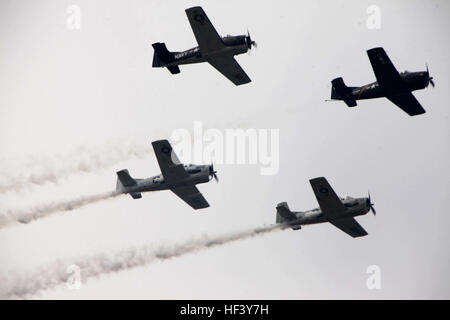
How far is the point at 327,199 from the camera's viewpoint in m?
46.1

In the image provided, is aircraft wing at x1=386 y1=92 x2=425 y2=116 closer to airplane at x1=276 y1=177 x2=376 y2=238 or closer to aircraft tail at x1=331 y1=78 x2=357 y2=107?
aircraft tail at x1=331 y1=78 x2=357 y2=107

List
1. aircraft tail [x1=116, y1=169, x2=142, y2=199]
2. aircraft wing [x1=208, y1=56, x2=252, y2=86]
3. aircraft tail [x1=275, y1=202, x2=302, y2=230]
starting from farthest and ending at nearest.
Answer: aircraft tail [x1=116, y1=169, x2=142, y2=199] < aircraft tail [x1=275, y1=202, x2=302, y2=230] < aircraft wing [x1=208, y1=56, x2=252, y2=86]

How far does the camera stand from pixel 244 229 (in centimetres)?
4912

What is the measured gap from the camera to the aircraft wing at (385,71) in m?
45.7

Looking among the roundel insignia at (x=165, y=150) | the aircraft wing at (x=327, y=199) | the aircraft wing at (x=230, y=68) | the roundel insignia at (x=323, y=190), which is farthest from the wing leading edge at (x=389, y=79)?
the roundel insignia at (x=165, y=150)

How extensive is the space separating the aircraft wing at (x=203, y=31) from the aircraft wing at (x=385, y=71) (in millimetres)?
9109

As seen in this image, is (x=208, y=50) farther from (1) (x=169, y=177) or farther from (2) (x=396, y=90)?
(2) (x=396, y=90)

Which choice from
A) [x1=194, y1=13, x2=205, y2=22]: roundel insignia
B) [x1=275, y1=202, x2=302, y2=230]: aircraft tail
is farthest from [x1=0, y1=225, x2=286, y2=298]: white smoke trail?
[x1=194, y1=13, x2=205, y2=22]: roundel insignia

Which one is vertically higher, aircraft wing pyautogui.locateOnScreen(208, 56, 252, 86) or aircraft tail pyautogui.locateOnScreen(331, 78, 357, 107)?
aircraft wing pyautogui.locateOnScreen(208, 56, 252, 86)

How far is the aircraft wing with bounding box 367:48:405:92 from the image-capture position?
150 feet

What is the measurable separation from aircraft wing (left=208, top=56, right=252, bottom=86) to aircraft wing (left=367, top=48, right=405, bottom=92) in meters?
7.96

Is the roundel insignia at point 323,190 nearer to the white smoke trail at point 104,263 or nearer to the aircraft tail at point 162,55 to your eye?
the white smoke trail at point 104,263
